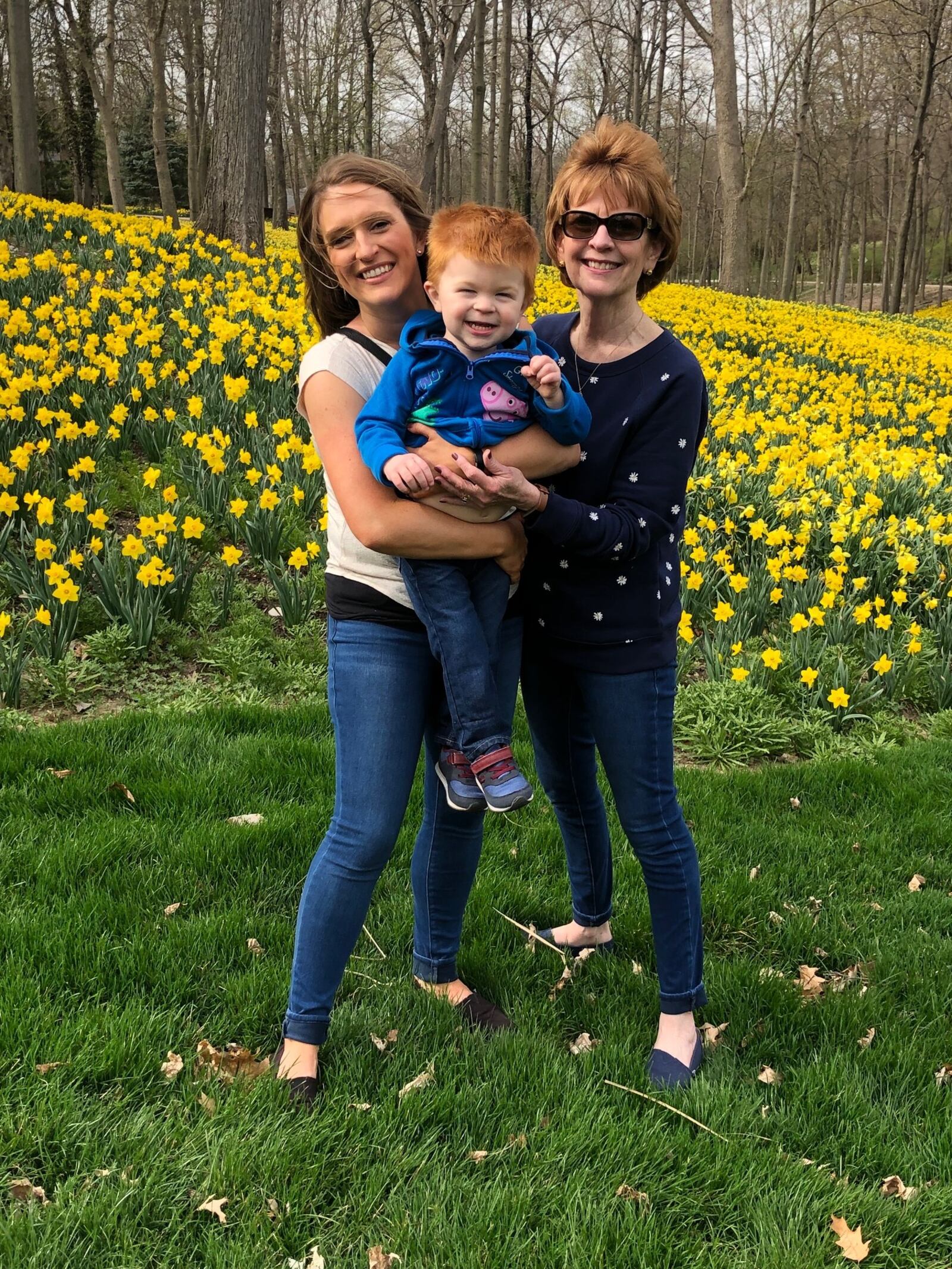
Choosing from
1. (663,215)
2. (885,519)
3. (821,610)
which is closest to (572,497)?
(663,215)

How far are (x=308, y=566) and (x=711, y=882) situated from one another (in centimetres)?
291

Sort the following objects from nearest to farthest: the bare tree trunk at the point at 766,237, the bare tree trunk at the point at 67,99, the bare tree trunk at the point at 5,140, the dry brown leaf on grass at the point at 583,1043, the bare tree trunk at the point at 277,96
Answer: the dry brown leaf on grass at the point at 583,1043 → the bare tree trunk at the point at 67,99 → the bare tree trunk at the point at 277,96 → the bare tree trunk at the point at 5,140 → the bare tree trunk at the point at 766,237

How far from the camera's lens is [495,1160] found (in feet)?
6.59

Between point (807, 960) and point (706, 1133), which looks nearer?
point (706, 1133)

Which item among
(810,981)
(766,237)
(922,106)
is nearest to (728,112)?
(922,106)

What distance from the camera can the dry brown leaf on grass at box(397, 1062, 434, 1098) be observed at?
2.13 meters

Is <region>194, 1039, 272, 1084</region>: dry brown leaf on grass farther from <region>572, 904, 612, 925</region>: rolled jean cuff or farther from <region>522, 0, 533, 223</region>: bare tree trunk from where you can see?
<region>522, 0, 533, 223</region>: bare tree trunk

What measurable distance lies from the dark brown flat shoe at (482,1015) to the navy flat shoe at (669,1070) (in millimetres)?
336

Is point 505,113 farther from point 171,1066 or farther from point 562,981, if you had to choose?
point 171,1066

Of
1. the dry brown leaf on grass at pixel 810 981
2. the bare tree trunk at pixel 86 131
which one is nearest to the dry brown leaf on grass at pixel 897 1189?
the dry brown leaf on grass at pixel 810 981

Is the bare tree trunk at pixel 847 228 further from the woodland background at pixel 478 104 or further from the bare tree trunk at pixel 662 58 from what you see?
the bare tree trunk at pixel 662 58

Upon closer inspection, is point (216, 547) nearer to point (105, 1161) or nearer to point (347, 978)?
point (347, 978)

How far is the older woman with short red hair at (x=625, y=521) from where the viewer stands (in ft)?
6.48

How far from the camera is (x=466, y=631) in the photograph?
6.13 feet
